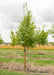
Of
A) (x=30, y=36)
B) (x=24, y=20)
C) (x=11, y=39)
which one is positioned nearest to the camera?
(x=30, y=36)

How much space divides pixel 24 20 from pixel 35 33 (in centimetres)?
194

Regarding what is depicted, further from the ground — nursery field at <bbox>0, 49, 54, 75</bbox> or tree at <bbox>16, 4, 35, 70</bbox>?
tree at <bbox>16, 4, 35, 70</bbox>

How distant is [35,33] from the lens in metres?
11.0

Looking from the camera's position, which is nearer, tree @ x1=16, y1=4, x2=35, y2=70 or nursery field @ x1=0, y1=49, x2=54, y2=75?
nursery field @ x1=0, y1=49, x2=54, y2=75

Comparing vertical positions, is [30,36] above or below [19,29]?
below

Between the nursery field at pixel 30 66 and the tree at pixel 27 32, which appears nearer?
the nursery field at pixel 30 66

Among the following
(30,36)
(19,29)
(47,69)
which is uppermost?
(19,29)

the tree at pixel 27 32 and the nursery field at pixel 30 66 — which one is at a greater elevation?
the tree at pixel 27 32

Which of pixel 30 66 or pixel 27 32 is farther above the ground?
pixel 27 32

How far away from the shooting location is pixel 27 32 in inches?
424

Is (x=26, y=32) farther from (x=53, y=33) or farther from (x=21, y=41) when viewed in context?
(x=53, y=33)

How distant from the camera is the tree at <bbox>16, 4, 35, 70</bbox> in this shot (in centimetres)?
1073

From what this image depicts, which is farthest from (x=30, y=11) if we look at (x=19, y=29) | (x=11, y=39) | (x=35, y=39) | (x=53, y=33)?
(x=11, y=39)

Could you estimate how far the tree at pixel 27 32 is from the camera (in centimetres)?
1073
